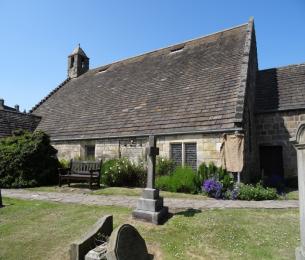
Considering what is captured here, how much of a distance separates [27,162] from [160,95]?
7.55 metres

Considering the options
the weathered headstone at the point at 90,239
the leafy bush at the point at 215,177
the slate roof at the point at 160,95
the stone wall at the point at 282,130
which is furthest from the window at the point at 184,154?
the weathered headstone at the point at 90,239

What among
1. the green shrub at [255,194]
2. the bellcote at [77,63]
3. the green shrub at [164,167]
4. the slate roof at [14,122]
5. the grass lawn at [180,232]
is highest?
the bellcote at [77,63]

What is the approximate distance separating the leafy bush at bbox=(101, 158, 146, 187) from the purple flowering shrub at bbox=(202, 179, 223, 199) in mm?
3589

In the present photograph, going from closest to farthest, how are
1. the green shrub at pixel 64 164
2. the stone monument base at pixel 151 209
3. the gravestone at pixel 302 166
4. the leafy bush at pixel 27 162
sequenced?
1. the gravestone at pixel 302 166
2. the stone monument base at pixel 151 209
3. the leafy bush at pixel 27 162
4. the green shrub at pixel 64 164

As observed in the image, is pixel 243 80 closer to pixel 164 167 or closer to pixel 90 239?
pixel 164 167

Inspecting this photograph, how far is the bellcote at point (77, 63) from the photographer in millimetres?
26906

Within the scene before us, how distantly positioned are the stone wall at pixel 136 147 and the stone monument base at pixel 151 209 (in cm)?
521

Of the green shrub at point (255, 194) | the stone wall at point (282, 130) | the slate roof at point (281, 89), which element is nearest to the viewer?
the green shrub at point (255, 194)

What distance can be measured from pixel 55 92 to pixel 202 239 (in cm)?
2265

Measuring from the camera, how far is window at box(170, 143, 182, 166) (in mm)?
13094

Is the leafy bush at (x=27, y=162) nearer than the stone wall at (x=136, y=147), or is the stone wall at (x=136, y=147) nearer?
the stone wall at (x=136, y=147)

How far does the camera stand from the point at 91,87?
2191 cm

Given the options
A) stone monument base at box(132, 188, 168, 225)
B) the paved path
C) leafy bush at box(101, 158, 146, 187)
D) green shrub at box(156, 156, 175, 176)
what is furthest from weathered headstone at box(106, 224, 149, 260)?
leafy bush at box(101, 158, 146, 187)

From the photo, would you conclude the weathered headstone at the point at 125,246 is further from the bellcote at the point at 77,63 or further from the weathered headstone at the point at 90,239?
the bellcote at the point at 77,63
